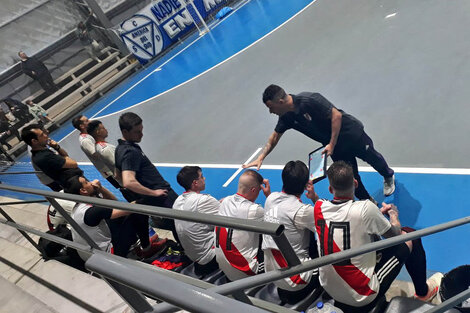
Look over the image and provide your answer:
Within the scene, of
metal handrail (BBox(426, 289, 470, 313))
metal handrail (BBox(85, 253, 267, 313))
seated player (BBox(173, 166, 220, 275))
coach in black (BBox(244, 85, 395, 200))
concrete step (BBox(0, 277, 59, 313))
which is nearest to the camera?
metal handrail (BBox(85, 253, 267, 313))

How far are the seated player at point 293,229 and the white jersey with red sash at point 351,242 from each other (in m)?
0.34

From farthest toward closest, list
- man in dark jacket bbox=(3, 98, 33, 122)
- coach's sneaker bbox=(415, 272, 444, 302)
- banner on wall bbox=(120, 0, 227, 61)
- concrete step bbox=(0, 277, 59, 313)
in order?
1. banner on wall bbox=(120, 0, 227, 61)
2. man in dark jacket bbox=(3, 98, 33, 122)
3. concrete step bbox=(0, 277, 59, 313)
4. coach's sneaker bbox=(415, 272, 444, 302)

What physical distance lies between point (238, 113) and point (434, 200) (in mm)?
5081

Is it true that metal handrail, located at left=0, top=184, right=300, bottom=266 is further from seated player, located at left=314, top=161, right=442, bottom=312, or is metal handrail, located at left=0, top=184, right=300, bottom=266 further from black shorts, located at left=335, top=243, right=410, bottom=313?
black shorts, located at left=335, top=243, right=410, bottom=313

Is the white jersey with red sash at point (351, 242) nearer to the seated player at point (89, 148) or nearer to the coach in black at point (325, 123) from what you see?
the coach in black at point (325, 123)

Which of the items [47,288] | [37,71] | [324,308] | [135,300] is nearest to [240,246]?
[324,308]

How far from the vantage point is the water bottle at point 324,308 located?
2.54 meters

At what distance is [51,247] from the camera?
421 cm

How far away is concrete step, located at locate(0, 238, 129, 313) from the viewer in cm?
302

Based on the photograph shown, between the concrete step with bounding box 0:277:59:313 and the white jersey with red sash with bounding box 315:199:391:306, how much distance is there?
2620 mm

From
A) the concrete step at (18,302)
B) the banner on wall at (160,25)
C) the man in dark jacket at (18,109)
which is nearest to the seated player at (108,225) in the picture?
the concrete step at (18,302)

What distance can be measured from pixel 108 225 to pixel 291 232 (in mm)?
2401

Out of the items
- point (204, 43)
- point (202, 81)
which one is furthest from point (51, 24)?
point (202, 81)

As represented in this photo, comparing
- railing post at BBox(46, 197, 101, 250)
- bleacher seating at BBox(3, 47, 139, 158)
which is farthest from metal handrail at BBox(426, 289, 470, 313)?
bleacher seating at BBox(3, 47, 139, 158)
